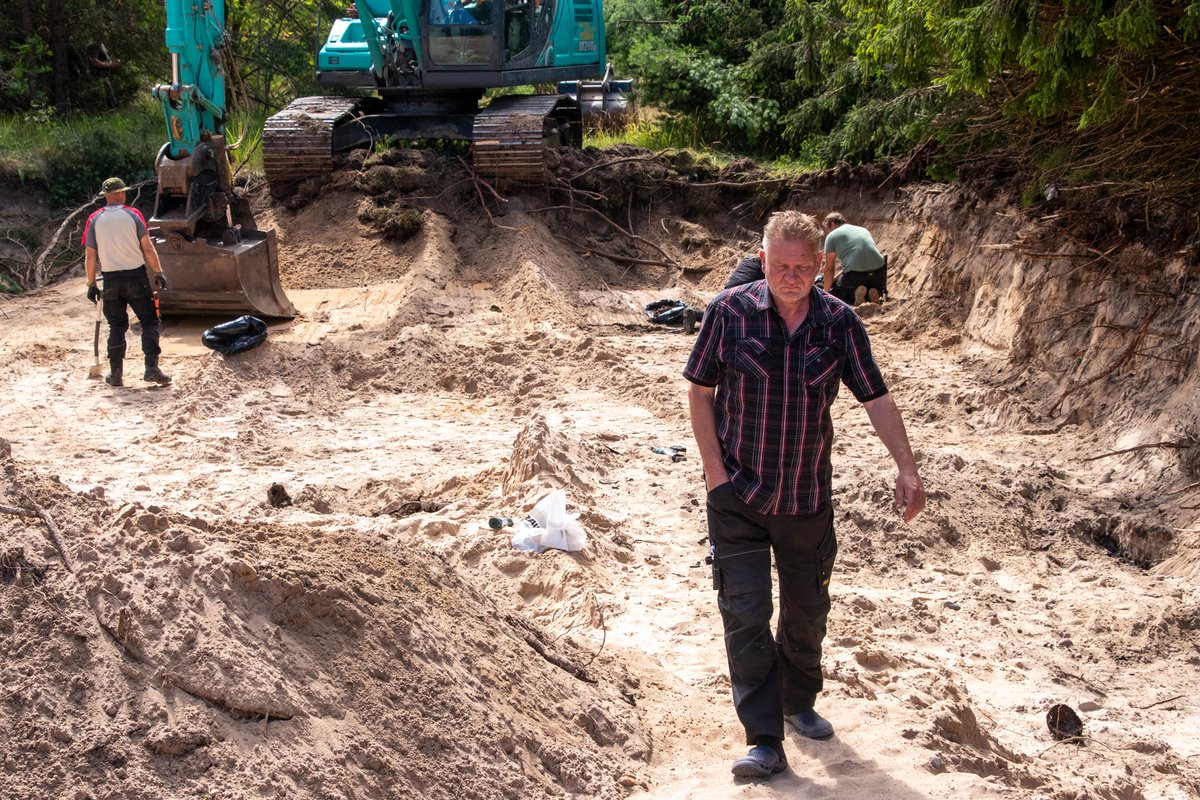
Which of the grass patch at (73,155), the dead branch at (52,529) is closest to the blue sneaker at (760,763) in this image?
the dead branch at (52,529)

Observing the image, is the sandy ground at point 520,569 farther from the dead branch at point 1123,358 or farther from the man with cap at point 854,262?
the man with cap at point 854,262

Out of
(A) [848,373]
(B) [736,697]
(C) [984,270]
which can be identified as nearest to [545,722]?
(B) [736,697]

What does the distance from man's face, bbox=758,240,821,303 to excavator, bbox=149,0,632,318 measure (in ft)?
25.9

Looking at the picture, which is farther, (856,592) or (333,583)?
(856,592)

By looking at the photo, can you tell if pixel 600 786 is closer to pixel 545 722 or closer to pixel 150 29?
pixel 545 722

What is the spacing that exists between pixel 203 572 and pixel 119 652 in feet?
1.25

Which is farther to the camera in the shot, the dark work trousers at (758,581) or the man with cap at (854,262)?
the man with cap at (854,262)

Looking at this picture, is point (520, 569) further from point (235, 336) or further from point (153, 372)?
point (235, 336)

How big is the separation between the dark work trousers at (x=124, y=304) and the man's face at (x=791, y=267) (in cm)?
693

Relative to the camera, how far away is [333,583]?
3979mm

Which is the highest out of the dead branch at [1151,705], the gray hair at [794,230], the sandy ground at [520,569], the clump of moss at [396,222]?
the gray hair at [794,230]

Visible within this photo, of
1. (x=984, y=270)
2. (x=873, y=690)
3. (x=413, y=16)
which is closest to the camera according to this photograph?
(x=873, y=690)

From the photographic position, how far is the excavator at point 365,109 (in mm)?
10664

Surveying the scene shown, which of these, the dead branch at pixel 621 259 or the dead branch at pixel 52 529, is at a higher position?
the dead branch at pixel 52 529
